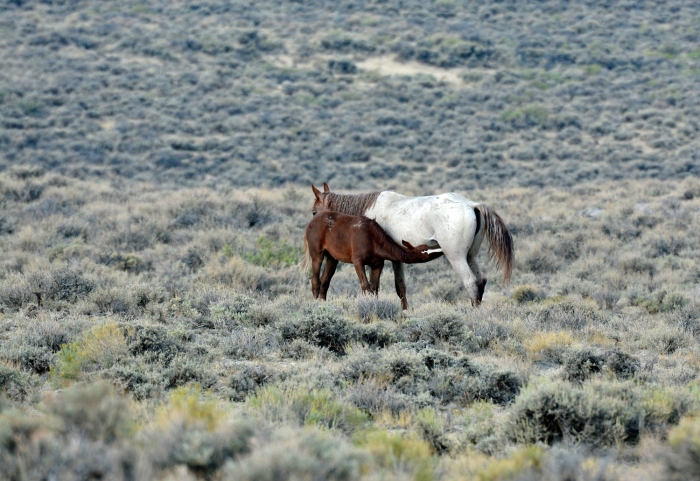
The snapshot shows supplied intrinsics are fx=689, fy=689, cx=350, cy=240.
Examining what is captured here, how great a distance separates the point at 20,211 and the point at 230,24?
31765mm

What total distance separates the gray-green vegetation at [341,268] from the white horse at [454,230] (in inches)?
21.0

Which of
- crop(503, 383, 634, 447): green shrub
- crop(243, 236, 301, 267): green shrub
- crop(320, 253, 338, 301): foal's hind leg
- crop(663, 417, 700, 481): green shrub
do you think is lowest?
crop(243, 236, 301, 267): green shrub

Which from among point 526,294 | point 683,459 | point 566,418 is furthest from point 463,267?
point 683,459

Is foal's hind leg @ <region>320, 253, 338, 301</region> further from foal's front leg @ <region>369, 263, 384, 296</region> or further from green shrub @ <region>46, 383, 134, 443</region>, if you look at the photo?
green shrub @ <region>46, 383, 134, 443</region>

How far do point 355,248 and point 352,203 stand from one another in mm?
1289

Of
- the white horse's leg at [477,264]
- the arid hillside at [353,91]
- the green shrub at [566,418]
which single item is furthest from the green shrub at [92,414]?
the arid hillside at [353,91]

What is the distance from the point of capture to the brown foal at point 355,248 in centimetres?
880

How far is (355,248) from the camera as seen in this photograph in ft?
29.2

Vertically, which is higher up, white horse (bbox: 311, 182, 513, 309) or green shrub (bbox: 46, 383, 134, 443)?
green shrub (bbox: 46, 383, 134, 443)

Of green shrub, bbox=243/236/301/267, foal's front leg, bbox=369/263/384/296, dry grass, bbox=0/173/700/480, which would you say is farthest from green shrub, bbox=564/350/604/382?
green shrub, bbox=243/236/301/267

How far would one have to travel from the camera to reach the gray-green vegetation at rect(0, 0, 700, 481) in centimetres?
384

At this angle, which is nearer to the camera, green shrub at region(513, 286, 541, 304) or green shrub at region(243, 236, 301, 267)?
green shrub at region(513, 286, 541, 304)

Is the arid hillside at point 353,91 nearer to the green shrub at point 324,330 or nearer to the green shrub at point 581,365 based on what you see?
the green shrub at point 324,330

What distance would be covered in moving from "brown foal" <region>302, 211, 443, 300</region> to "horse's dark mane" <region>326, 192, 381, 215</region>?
64cm
